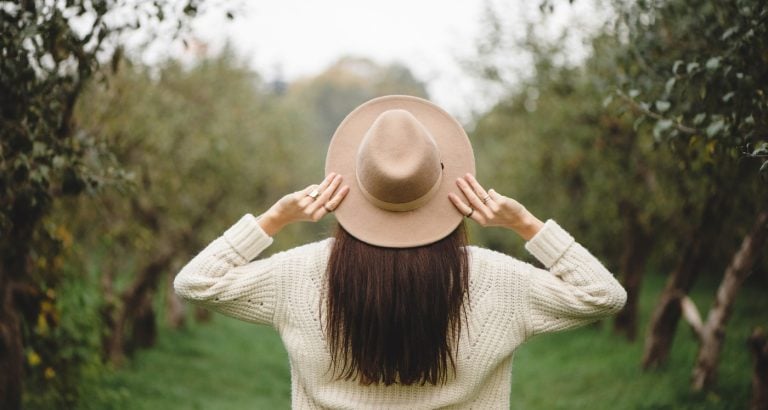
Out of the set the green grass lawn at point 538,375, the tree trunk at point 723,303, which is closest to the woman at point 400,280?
the tree trunk at point 723,303

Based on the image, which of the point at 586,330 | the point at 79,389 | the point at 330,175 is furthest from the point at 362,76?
the point at 330,175

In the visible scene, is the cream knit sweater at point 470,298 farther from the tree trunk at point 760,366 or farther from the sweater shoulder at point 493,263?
the tree trunk at point 760,366

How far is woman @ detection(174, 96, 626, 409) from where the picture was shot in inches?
94.7

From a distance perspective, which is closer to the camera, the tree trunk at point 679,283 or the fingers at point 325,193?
the fingers at point 325,193

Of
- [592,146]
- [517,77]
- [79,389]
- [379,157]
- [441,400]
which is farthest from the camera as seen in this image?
[517,77]

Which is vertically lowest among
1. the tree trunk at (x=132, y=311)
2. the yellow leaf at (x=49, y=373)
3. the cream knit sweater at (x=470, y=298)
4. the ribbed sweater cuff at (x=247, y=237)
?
the tree trunk at (x=132, y=311)

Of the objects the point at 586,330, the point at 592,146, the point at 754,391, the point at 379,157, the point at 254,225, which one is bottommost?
the point at 586,330

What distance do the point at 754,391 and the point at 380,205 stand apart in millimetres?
4257

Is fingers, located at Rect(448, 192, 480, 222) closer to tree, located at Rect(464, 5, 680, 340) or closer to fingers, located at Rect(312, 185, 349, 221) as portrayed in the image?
fingers, located at Rect(312, 185, 349, 221)

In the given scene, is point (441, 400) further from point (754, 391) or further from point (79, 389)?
point (79, 389)

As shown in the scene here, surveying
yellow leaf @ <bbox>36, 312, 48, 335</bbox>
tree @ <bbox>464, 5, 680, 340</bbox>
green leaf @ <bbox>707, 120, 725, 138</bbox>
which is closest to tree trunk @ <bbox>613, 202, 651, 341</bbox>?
tree @ <bbox>464, 5, 680, 340</bbox>

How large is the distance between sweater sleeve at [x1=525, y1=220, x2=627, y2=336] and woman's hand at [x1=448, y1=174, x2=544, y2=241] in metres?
0.06

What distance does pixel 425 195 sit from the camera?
2.47m

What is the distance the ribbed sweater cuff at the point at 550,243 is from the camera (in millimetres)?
2512
